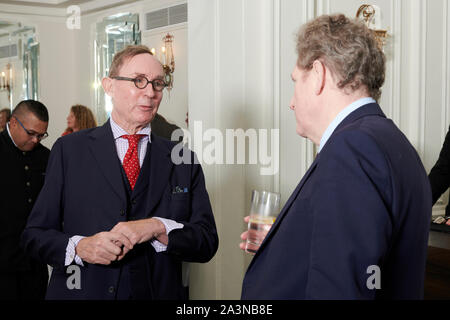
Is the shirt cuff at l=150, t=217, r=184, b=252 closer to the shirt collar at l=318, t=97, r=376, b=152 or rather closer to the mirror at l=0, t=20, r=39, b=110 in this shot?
the shirt collar at l=318, t=97, r=376, b=152

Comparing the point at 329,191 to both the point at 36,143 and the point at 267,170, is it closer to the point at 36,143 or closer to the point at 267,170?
the point at 267,170

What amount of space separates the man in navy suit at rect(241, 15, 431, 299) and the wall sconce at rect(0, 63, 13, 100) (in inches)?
391

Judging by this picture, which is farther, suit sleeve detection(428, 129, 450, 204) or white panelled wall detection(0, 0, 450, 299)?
suit sleeve detection(428, 129, 450, 204)

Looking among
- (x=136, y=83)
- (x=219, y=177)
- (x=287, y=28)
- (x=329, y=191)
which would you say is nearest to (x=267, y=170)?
(x=219, y=177)

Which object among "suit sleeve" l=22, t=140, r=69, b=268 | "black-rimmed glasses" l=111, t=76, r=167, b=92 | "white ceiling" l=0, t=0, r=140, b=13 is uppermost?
"white ceiling" l=0, t=0, r=140, b=13

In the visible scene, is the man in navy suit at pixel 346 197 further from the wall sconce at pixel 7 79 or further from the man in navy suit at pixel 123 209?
the wall sconce at pixel 7 79

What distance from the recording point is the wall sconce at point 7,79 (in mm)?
10236

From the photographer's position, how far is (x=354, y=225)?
3.67 feet

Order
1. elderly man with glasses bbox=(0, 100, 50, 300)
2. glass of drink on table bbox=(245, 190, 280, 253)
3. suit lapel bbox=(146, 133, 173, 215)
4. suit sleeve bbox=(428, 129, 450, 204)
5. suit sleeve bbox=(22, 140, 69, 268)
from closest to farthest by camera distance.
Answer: glass of drink on table bbox=(245, 190, 280, 253)
suit sleeve bbox=(22, 140, 69, 268)
suit lapel bbox=(146, 133, 173, 215)
elderly man with glasses bbox=(0, 100, 50, 300)
suit sleeve bbox=(428, 129, 450, 204)

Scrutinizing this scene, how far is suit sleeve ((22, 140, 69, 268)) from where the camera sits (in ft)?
6.11

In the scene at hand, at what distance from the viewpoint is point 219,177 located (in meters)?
3.28

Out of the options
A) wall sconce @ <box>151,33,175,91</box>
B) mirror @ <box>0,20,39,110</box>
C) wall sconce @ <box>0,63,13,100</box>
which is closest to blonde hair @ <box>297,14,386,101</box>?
wall sconce @ <box>151,33,175,91</box>

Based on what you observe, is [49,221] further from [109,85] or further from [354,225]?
[354,225]

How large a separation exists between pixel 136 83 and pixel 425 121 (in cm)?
297
